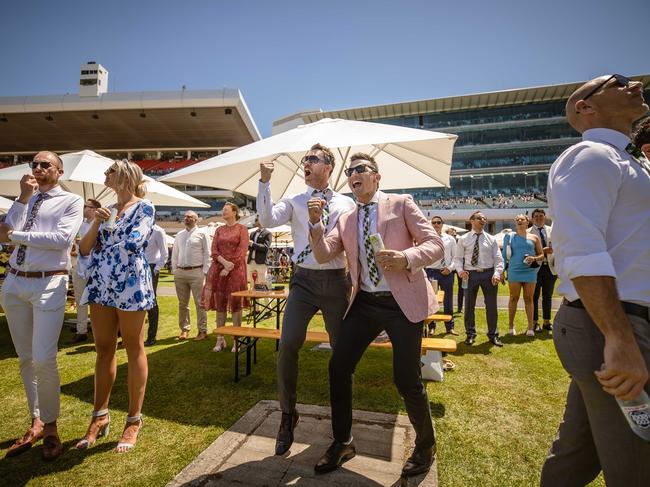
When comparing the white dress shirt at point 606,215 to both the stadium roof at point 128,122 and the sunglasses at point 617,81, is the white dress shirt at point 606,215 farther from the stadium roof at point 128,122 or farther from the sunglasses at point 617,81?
the stadium roof at point 128,122

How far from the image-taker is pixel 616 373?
1131 mm

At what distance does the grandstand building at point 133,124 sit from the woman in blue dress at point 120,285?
43513 mm

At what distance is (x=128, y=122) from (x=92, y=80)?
6.81 m

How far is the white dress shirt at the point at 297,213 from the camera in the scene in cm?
300

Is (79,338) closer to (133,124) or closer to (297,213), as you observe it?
(297,213)

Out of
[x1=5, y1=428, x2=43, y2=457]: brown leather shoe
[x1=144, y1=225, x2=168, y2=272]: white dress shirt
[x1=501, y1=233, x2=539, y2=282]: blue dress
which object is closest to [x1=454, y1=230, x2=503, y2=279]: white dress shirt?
[x1=501, y1=233, x2=539, y2=282]: blue dress

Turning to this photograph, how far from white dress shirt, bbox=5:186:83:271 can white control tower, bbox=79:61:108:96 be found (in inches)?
2065

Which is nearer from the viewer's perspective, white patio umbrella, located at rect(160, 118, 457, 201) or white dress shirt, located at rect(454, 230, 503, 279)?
white patio umbrella, located at rect(160, 118, 457, 201)

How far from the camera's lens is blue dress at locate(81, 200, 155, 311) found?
280cm

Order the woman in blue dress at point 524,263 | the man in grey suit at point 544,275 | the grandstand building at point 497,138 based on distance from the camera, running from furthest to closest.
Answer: the grandstand building at point 497,138 → the man in grey suit at point 544,275 → the woman in blue dress at point 524,263

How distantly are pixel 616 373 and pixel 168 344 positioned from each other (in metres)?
6.64

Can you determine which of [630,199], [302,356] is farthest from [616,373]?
[302,356]

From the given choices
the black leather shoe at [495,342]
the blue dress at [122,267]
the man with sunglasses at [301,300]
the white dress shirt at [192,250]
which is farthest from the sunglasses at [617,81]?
the white dress shirt at [192,250]

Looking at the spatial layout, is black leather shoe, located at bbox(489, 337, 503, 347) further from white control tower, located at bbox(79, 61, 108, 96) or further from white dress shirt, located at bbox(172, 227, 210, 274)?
white control tower, located at bbox(79, 61, 108, 96)
